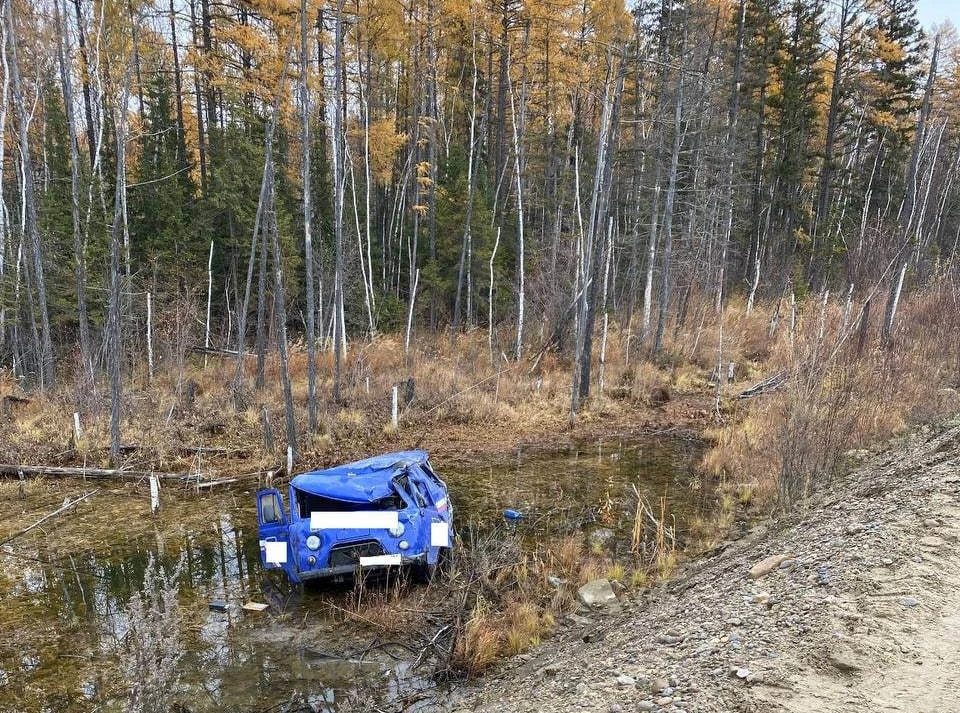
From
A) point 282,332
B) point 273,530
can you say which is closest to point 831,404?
point 273,530

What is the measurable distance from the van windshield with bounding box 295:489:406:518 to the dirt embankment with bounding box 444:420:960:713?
2.35 m

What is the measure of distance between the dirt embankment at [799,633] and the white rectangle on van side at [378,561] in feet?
5.59

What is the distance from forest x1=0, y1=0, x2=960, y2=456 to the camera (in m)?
16.0

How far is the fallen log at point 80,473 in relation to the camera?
10984 mm

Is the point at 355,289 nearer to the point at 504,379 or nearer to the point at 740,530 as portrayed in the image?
the point at 504,379

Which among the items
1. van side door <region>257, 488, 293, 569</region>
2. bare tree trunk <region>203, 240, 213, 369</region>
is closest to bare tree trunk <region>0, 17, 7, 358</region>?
bare tree trunk <region>203, 240, 213, 369</region>

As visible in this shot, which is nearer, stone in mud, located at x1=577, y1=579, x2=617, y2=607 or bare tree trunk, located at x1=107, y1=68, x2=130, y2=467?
stone in mud, located at x1=577, y1=579, x2=617, y2=607

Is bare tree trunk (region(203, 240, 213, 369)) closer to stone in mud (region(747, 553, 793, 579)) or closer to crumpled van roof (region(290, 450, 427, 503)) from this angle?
crumpled van roof (region(290, 450, 427, 503))

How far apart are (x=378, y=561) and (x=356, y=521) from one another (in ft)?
1.67

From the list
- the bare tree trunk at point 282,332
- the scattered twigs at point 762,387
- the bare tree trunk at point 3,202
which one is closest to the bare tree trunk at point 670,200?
the scattered twigs at point 762,387

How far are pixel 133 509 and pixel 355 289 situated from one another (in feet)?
40.6

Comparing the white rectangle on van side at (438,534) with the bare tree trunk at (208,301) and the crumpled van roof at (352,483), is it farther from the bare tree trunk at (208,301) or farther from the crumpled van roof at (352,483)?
the bare tree trunk at (208,301)

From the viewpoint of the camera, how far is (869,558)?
15.7 ft

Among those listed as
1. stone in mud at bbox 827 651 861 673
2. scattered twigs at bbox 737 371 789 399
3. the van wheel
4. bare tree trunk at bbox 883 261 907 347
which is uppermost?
bare tree trunk at bbox 883 261 907 347
